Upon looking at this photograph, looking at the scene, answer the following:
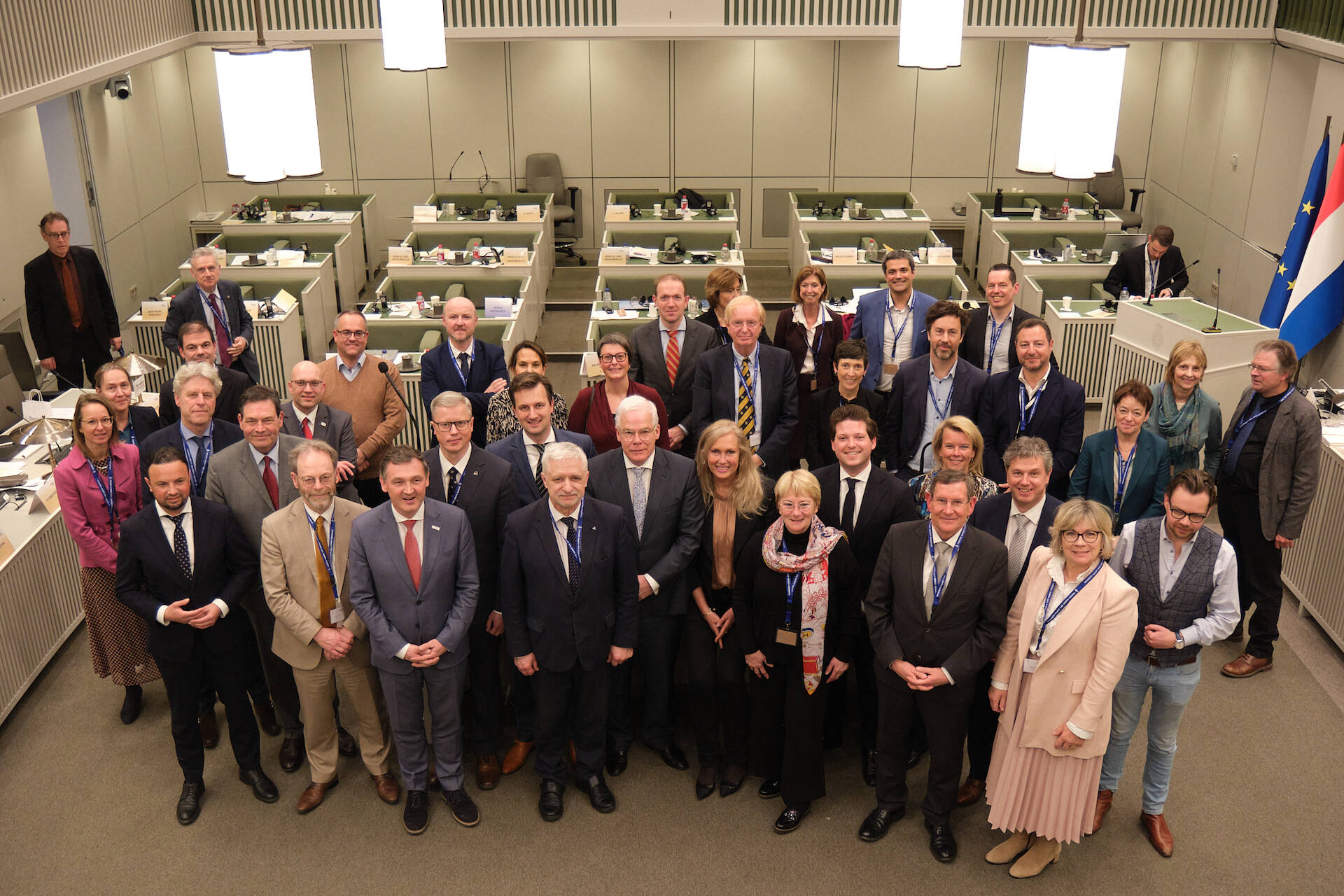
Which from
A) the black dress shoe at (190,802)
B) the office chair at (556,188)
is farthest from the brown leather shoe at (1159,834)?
the office chair at (556,188)

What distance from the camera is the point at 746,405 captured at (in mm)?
6148

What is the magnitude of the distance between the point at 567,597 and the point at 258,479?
1603 mm

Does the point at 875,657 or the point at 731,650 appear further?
the point at 731,650

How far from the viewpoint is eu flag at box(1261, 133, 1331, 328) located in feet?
30.1

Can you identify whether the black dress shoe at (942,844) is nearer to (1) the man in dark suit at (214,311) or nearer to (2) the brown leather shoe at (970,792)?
(2) the brown leather shoe at (970,792)

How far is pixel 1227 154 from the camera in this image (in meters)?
12.8

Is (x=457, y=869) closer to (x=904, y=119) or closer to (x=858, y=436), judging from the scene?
(x=858, y=436)

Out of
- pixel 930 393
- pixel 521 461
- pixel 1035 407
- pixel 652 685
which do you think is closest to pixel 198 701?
pixel 521 461

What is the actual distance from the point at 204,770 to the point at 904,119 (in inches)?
519

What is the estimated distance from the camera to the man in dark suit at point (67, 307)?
8172 mm

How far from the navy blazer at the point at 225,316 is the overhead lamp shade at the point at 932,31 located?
5.05 meters

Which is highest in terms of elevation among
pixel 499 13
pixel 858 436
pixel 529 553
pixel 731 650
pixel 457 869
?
pixel 499 13

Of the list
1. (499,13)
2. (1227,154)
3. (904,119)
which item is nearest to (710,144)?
(904,119)

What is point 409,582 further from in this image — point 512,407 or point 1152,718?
point 1152,718
